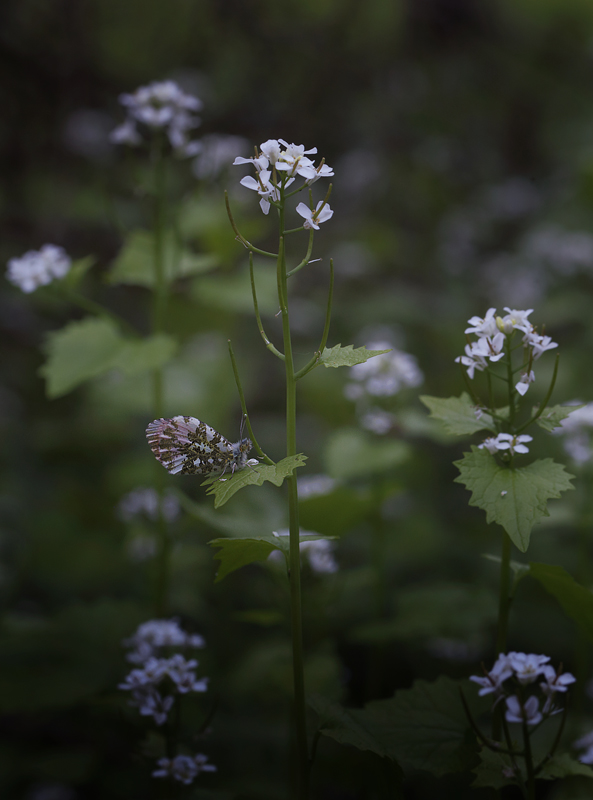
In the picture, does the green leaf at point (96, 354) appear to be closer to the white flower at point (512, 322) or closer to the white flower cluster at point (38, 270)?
the white flower cluster at point (38, 270)

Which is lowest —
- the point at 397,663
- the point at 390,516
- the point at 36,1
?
the point at 397,663

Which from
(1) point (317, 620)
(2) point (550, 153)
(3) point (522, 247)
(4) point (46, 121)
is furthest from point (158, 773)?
(2) point (550, 153)

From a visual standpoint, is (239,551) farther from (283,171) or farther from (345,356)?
(283,171)

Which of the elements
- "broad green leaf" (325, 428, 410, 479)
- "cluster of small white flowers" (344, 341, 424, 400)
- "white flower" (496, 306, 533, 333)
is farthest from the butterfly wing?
"cluster of small white flowers" (344, 341, 424, 400)

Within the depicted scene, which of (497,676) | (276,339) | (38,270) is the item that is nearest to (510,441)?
(497,676)

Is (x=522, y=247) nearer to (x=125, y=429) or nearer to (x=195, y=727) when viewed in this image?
(x=125, y=429)

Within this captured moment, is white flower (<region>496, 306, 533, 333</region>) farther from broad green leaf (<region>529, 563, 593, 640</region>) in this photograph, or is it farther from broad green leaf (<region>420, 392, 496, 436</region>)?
broad green leaf (<region>529, 563, 593, 640</region>)

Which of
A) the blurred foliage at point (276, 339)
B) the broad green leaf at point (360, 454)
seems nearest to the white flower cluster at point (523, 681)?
the blurred foliage at point (276, 339)
